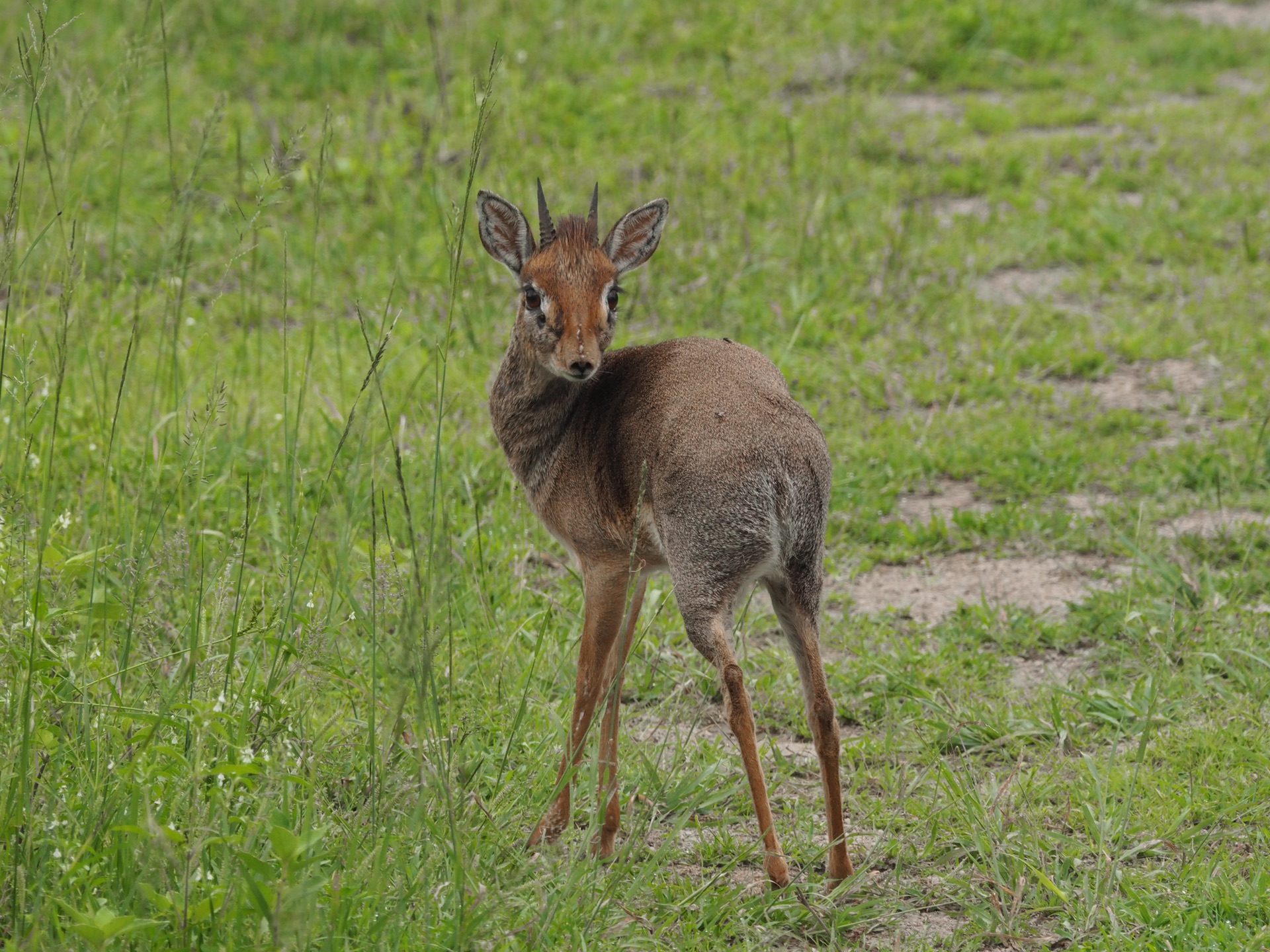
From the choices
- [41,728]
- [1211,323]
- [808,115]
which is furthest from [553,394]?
[808,115]

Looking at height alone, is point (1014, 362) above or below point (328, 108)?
below

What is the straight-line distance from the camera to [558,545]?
5105mm

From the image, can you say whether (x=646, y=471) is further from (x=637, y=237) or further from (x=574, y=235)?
(x=637, y=237)

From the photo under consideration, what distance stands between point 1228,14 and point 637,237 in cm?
833

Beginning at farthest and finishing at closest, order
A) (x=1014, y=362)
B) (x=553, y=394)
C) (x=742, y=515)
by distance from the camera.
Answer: (x=1014, y=362)
(x=553, y=394)
(x=742, y=515)

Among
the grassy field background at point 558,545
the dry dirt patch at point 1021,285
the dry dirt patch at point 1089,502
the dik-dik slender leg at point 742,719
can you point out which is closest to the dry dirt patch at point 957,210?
the grassy field background at point 558,545

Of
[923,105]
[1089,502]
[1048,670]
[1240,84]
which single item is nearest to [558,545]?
[1048,670]

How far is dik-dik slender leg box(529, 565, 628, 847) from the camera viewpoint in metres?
3.68

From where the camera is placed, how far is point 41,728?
302 cm

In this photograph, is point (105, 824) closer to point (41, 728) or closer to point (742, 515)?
point (41, 728)

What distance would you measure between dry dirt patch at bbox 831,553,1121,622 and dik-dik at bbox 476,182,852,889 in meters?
1.39

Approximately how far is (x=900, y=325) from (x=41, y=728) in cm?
455

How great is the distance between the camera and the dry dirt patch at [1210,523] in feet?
16.7

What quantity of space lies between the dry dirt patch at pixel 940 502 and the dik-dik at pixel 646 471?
1.76m
